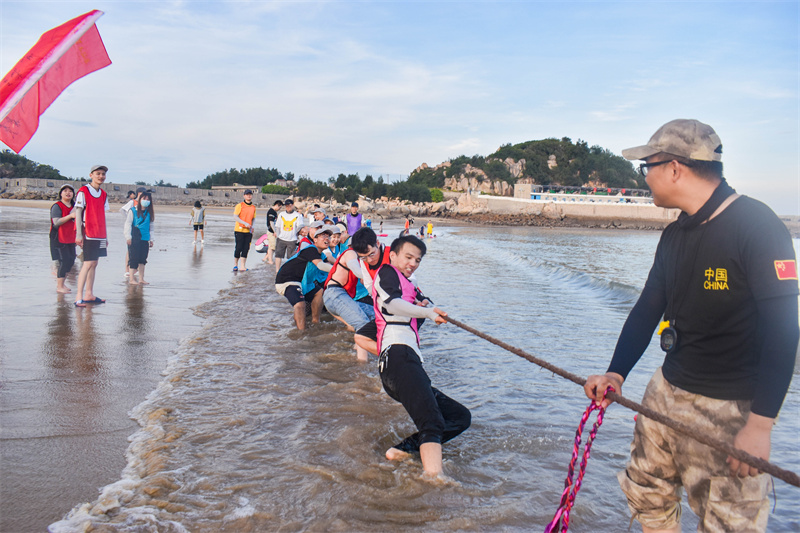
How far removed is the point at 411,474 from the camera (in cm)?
371

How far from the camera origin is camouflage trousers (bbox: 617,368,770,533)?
2031 mm

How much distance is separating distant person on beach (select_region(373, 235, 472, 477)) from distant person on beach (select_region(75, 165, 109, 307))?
230 inches

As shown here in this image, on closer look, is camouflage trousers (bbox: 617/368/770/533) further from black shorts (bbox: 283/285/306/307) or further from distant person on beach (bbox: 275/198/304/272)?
distant person on beach (bbox: 275/198/304/272)

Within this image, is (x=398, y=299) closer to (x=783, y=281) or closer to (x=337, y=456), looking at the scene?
(x=337, y=456)

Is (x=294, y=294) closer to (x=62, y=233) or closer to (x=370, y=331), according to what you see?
(x=370, y=331)

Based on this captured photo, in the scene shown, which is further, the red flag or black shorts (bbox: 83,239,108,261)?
black shorts (bbox: 83,239,108,261)

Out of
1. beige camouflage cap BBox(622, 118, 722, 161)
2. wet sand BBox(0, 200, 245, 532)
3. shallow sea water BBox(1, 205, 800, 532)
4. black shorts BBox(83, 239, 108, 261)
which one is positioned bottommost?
shallow sea water BBox(1, 205, 800, 532)

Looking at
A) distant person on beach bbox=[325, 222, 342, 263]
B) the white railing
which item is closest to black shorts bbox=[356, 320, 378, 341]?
distant person on beach bbox=[325, 222, 342, 263]

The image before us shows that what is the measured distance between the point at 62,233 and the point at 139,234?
5.87 ft

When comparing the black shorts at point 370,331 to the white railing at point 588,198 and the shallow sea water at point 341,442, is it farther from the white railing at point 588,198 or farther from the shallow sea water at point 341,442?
the white railing at point 588,198

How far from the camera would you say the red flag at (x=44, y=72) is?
184 inches

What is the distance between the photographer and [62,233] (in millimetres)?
8562

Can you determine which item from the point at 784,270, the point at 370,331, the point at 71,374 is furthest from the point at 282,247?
the point at 784,270

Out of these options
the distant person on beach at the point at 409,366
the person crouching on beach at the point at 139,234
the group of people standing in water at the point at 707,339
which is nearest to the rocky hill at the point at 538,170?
the person crouching on beach at the point at 139,234
